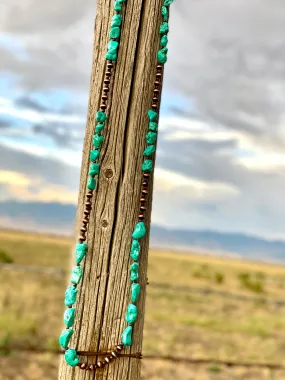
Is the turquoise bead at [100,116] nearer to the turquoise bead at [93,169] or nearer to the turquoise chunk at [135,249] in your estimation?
the turquoise bead at [93,169]

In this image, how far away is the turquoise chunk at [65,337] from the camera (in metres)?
2.74

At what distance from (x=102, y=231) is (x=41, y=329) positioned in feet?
31.2

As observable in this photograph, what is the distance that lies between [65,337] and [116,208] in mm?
719

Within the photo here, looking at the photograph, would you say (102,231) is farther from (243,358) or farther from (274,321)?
(274,321)

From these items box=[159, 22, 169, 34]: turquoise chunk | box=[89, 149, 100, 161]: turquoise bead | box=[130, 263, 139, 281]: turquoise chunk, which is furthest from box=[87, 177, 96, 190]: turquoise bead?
box=[159, 22, 169, 34]: turquoise chunk

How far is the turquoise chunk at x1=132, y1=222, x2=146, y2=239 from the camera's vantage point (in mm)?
2764

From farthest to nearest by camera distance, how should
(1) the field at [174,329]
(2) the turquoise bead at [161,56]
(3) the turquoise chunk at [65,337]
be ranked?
(1) the field at [174,329] → (2) the turquoise bead at [161,56] → (3) the turquoise chunk at [65,337]

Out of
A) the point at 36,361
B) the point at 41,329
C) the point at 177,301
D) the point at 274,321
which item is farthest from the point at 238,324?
the point at 36,361

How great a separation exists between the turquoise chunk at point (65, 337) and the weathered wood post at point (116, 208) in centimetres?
4

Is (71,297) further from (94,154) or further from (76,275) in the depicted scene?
(94,154)

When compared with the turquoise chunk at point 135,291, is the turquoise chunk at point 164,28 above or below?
above

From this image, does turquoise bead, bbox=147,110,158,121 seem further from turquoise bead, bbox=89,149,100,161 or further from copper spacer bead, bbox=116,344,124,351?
copper spacer bead, bbox=116,344,124,351

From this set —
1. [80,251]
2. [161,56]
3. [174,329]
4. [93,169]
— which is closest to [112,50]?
[161,56]

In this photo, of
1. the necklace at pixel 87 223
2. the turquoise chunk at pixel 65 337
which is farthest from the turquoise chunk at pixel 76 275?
the turquoise chunk at pixel 65 337
